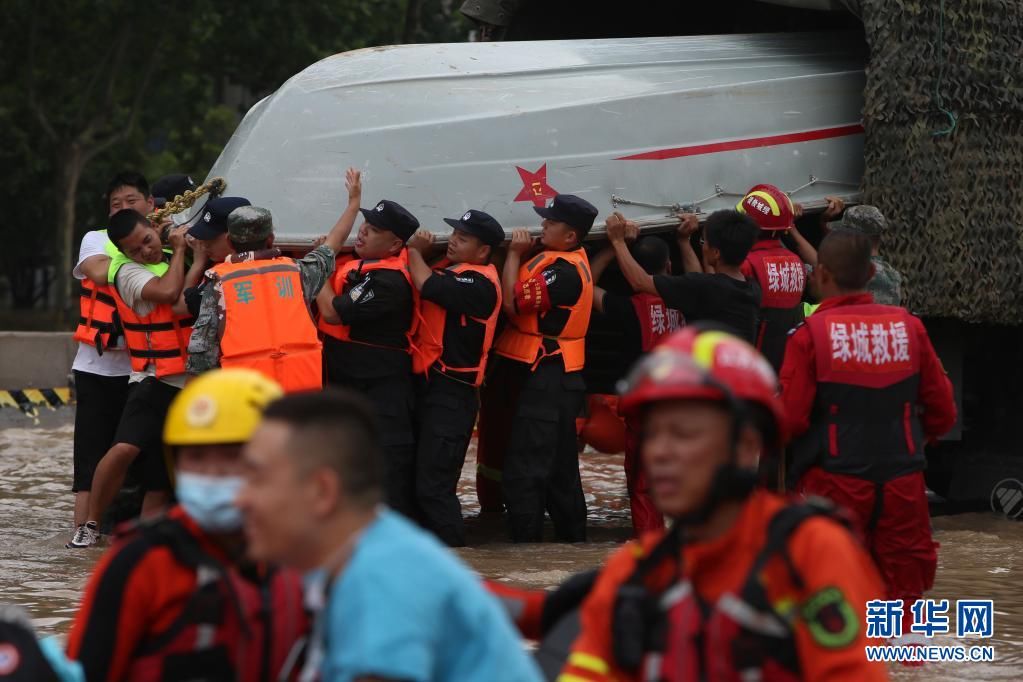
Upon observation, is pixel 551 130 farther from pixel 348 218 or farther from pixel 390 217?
pixel 348 218

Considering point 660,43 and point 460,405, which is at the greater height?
point 660,43

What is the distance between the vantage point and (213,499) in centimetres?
342

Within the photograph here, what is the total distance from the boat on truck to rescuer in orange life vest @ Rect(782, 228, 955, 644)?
114 inches

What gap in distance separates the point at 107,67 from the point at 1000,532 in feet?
65.9

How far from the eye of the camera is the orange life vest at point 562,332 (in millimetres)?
9008

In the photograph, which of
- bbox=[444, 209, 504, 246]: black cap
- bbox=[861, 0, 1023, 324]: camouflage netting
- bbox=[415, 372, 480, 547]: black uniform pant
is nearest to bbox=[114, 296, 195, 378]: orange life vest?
bbox=[415, 372, 480, 547]: black uniform pant

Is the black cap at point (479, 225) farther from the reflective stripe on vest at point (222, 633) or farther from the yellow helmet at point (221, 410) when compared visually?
the reflective stripe on vest at point (222, 633)

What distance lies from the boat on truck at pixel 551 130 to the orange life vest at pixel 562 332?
321 mm

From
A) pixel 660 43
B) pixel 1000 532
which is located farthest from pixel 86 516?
pixel 1000 532

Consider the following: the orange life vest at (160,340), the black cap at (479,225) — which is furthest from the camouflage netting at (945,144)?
the orange life vest at (160,340)

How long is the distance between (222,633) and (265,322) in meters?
4.79

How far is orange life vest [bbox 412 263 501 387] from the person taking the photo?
8922 mm

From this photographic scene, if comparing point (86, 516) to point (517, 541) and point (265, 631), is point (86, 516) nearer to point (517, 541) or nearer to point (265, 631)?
point (517, 541)

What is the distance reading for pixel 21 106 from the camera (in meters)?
26.4
